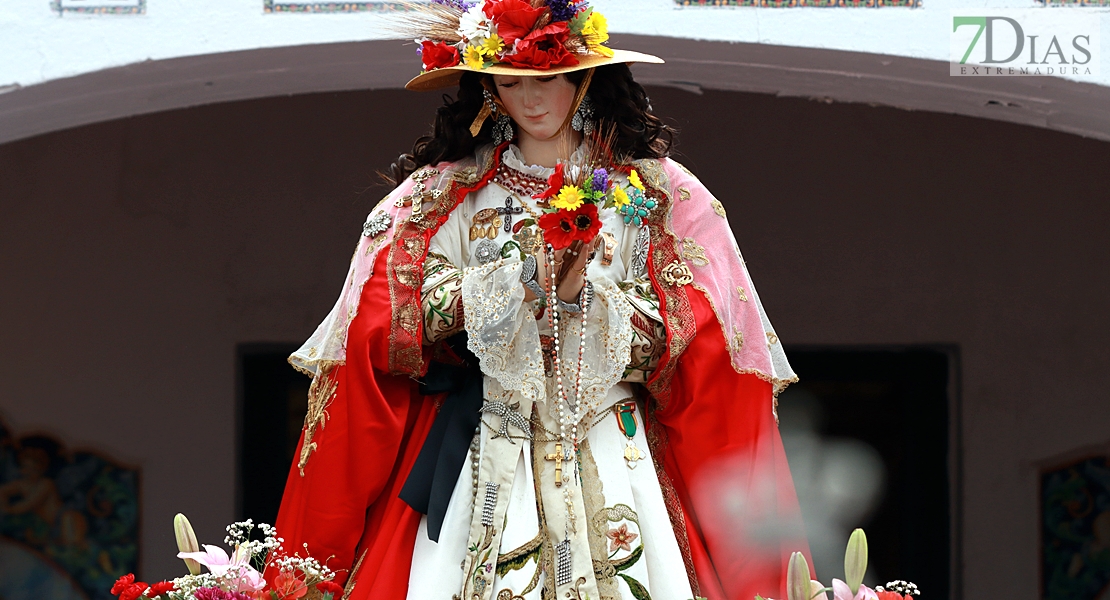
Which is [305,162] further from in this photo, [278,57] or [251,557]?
[251,557]

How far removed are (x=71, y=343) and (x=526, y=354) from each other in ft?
9.40

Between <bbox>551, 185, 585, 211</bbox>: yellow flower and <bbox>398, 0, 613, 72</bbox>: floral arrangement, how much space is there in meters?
0.36

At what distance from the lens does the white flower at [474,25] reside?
2.62 meters

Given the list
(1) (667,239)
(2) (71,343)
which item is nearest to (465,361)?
(1) (667,239)

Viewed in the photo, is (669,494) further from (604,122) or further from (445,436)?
(604,122)

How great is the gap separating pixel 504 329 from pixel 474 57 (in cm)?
52

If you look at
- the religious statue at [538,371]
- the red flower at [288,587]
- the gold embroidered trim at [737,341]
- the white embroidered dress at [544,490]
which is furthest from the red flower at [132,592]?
the gold embroidered trim at [737,341]

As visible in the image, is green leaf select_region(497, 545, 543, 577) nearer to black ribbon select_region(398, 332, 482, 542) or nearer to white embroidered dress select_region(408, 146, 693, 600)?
white embroidered dress select_region(408, 146, 693, 600)

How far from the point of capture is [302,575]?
8.30ft

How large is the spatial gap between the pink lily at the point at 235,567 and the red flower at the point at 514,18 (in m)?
1.07

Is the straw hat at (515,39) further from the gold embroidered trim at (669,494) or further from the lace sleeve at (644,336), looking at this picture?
the gold embroidered trim at (669,494)

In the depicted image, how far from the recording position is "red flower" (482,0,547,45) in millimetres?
2582

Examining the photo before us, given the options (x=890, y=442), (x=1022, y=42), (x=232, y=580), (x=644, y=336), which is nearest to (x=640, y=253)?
(x=644, y=336)

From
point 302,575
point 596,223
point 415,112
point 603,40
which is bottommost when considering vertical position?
point 302,575
